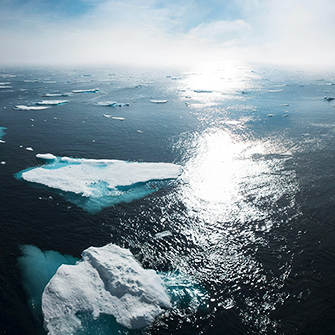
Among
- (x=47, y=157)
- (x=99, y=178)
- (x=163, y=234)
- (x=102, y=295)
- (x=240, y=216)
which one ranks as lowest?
(x=102, y=295)

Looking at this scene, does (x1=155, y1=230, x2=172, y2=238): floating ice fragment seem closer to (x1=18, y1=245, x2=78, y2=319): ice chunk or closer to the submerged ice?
the submerged ice

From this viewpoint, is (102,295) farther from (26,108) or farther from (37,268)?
(26,108)

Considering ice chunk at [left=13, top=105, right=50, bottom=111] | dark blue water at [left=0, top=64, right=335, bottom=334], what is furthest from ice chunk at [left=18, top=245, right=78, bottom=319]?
ice chunk at [left=13, top=105, right=50, bottom=111]

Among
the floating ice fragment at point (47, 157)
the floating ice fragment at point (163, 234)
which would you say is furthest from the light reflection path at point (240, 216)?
the floating ice fragment at point (47, 157)

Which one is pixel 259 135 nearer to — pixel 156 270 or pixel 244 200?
pixel 244 200

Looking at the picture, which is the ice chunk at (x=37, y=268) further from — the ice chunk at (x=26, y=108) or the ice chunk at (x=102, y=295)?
the ice chunk at (x=26, y=108)

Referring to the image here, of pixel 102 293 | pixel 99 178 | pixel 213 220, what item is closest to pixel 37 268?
pixel 102 293

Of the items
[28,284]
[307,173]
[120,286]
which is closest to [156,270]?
[120,286]
